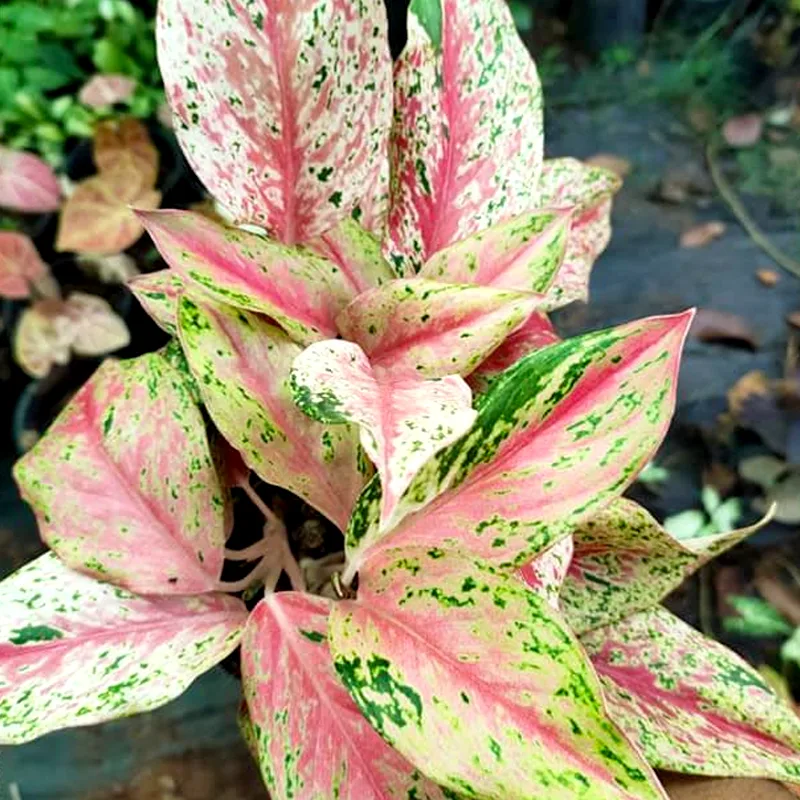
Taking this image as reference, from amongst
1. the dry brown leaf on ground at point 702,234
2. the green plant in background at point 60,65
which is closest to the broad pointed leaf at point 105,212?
the green plant in background at point 60,65

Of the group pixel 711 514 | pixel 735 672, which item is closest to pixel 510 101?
pixel 735 672

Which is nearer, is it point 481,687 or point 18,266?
point 481,687

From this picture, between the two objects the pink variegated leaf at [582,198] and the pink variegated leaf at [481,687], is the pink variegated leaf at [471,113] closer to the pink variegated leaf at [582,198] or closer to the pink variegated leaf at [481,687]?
the pink variegated leaf at [582,198]

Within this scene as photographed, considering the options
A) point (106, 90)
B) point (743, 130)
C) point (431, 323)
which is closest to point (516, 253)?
point (431, 323)

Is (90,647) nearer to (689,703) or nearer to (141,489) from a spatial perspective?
(141,489)

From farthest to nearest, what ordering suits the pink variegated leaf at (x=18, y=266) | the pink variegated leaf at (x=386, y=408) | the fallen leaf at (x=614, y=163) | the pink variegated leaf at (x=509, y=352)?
the fallen leaf at (x=614, y=163) < the pink variegated leaf at (x=18, y=266) < the pink variegated leaf at (x=509, y=352) < the pink variegated leaf at (x=386, y=408)

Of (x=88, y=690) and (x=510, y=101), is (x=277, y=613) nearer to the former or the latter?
(x=88, y=690)
